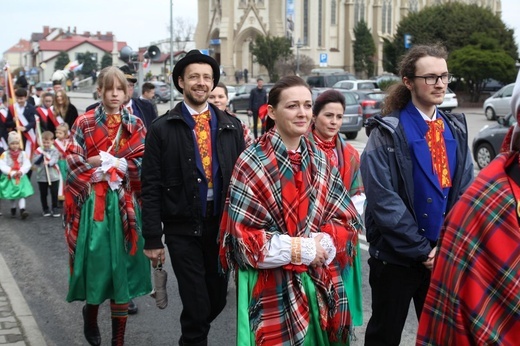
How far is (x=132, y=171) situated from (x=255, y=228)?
2.02 metres

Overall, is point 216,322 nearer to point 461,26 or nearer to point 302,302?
point 302,302

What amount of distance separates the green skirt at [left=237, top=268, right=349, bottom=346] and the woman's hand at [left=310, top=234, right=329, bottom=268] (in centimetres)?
8

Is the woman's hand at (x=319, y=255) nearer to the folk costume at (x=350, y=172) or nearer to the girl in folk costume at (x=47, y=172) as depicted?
the folk costume at (x=350, y=172)

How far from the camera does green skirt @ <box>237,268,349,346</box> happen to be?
3586 mm

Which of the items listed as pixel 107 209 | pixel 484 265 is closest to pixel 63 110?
pixel 107 209

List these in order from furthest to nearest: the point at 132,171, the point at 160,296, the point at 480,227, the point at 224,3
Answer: the point at 224,3 → the point at 132,171 → the point at 160,296 → the point at 480,227

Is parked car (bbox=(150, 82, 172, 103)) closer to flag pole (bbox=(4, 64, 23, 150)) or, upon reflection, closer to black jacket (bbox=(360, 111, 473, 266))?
flag pole (bbox=(4, 64, 23, 150))

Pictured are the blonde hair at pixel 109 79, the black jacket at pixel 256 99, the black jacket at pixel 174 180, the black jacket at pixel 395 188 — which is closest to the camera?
the black jacket at pixel 395 188

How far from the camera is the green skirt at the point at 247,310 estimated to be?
3.59 meters

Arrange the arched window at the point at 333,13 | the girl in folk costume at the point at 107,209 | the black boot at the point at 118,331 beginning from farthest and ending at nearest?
1. the arched window at the point at 333,13
2. the girl in folk costume at the point at 107,209
3. the black boot at the point at 118,331

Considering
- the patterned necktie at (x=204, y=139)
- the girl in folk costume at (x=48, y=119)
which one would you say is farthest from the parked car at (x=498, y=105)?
the patterned necktie at (x=204, y=139)

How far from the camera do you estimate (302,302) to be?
3.61m

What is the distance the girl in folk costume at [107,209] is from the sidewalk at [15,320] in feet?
1.49

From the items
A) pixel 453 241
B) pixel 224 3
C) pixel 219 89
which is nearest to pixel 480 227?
pixel 453 241
